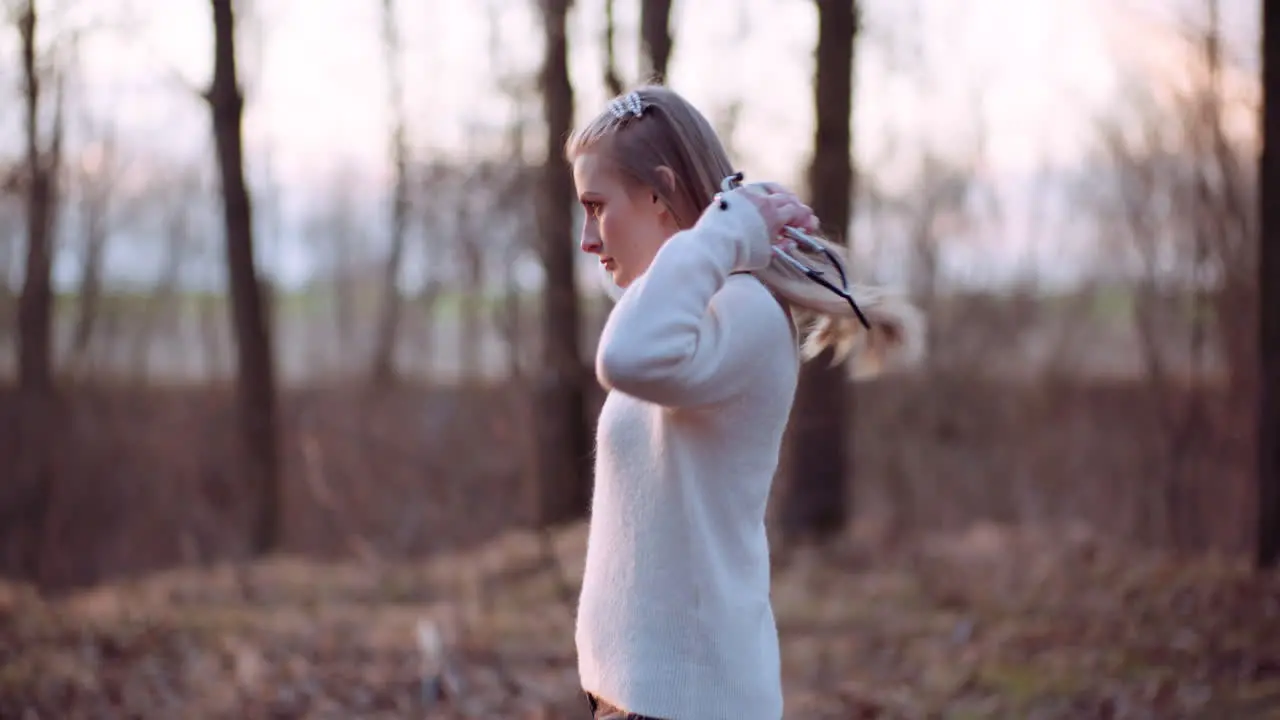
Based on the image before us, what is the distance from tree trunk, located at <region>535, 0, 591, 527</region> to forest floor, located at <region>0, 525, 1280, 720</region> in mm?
2150

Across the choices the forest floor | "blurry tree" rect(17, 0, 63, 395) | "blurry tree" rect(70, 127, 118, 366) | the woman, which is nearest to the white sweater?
the woman

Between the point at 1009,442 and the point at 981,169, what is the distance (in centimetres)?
445

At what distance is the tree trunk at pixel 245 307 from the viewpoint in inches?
396

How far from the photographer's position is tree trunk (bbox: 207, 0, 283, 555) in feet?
33.0

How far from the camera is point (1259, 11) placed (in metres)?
7.61

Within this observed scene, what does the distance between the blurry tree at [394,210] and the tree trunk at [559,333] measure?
842 cm

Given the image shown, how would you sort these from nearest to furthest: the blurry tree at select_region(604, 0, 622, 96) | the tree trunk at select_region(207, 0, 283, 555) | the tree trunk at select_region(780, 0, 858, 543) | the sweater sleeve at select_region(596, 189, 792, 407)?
1. the sweater sleeve at select_region(596, 189, 792, 407)
2. the blurry tree at select_region(604, 0, 622, 96)
3. the tree trunk at select_region(780, 0, 858, 543)
4. the tree trunk at select_region(207, 0, 283, 555)

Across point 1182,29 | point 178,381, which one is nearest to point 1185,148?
point 1182,29

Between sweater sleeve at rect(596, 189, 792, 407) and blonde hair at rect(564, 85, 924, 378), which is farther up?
blonde hair at rect(564, 85, 924, 378)

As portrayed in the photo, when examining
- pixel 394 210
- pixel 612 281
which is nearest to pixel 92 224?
pixel 394 210

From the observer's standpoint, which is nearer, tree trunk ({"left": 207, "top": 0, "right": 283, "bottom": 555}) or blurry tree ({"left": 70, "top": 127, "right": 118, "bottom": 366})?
tree trunk ({"left": 207, "top": 0, "right": 283, "bottom": 555})

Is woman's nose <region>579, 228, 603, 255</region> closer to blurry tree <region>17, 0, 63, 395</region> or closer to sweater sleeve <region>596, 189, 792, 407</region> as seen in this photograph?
sweater sleeve <region>596, 189, 792, 407</region>

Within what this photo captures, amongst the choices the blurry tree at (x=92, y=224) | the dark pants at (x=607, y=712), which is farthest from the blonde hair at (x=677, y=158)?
the blurry tree at (x=92, y=224)

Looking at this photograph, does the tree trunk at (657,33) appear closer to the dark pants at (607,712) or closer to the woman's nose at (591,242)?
the woman's nose at (591,242)
